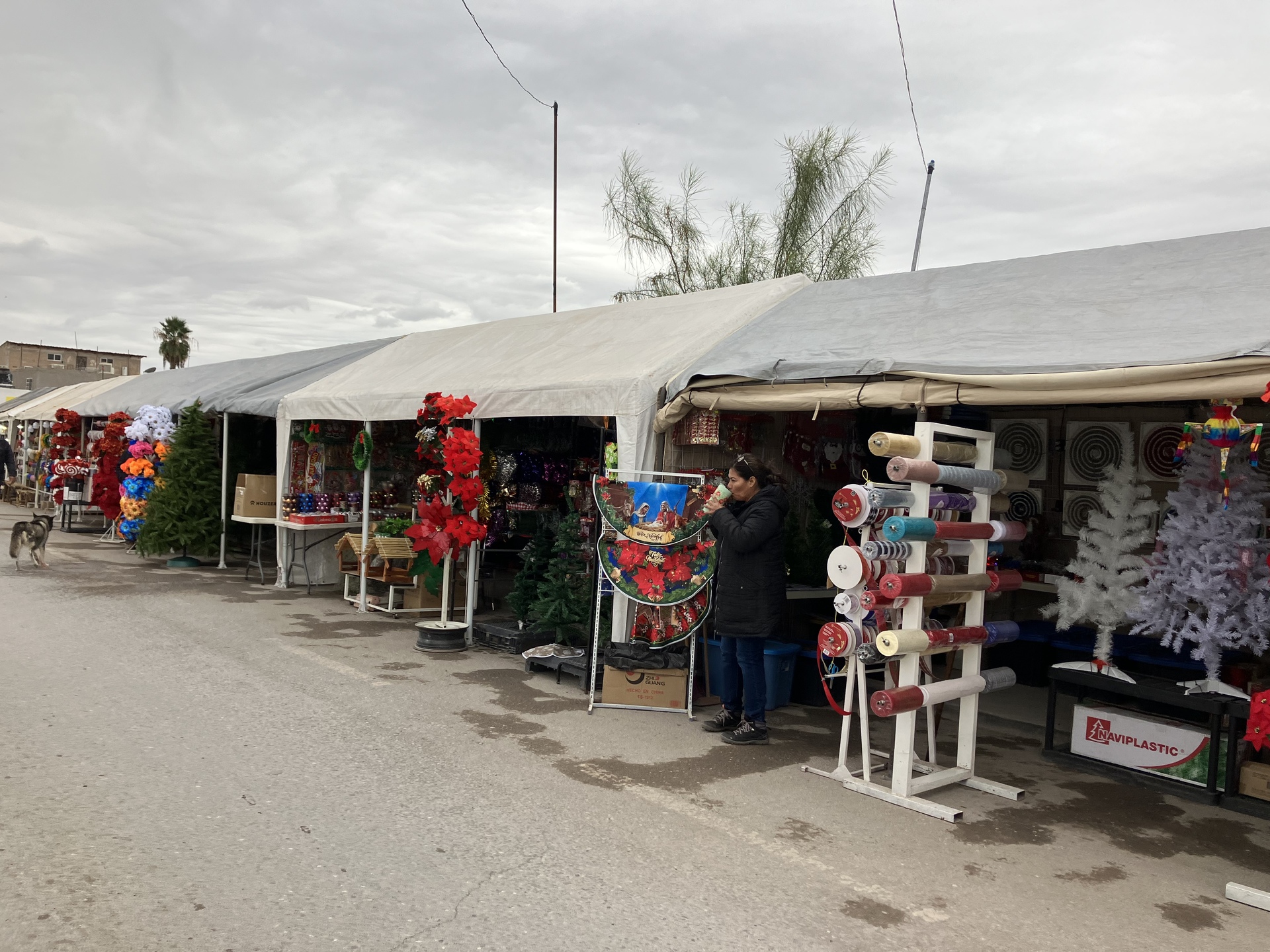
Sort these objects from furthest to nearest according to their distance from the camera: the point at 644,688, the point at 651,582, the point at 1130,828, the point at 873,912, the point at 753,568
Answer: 1. the point at 644,688
2. the point at 651,582
3. the point at 753,568
4. the point at 1130,828
5. the point at 873,912

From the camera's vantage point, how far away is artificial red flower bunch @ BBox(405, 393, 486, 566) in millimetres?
Answer: 8648

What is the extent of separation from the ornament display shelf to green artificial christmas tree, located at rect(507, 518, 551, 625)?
4.45 meters

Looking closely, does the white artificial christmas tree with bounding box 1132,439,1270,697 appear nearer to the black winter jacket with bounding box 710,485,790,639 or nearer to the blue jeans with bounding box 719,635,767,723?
the black winter jacket with bounding box 710,485,790,639

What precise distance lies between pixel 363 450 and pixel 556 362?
2.86 metres

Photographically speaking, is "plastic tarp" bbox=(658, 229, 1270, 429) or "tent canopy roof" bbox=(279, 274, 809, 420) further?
"tent canopy roof" bbox=(279, 274, 809, 420)

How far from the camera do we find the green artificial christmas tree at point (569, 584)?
8.09m

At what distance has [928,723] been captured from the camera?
19.3 feet

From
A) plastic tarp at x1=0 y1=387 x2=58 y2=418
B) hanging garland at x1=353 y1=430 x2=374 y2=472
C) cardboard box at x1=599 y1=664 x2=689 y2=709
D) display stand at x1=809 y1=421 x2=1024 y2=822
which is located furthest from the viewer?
plastic tarp at x1=0 y1=387 x2=58 y2=418

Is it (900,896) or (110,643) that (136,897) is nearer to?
(900,896)

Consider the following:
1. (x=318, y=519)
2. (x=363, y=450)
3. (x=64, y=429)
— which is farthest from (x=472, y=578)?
(x=64, y=429)

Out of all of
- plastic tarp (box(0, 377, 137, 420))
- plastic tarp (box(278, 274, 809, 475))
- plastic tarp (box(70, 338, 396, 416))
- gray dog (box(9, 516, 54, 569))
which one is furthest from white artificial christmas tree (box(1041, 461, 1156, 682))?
plastic tarp (box(0, 377, 137, 420))

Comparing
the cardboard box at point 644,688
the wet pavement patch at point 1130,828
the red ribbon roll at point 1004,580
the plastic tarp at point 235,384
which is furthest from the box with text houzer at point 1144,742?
the plastic tarp at point 235,384

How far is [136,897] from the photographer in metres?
3.73

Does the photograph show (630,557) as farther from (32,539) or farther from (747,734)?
(32,539)
